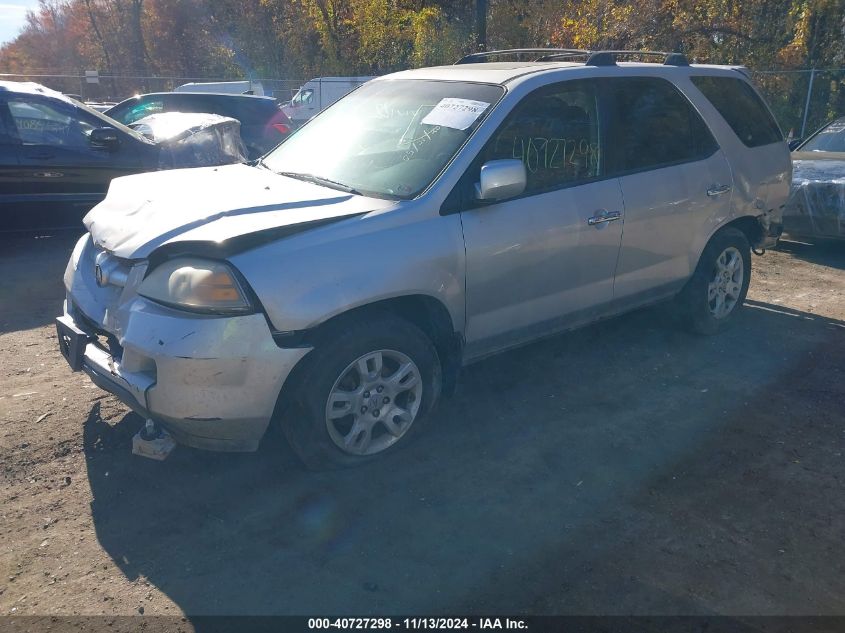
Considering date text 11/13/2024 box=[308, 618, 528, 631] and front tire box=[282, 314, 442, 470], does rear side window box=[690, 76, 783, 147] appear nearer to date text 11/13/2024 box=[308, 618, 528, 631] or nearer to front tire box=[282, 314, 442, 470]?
front tire box=[282, 314, 442, 470]

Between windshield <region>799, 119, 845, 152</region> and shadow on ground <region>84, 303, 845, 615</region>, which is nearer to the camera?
shadow on ground <region>84, 303, 845, 615</region>

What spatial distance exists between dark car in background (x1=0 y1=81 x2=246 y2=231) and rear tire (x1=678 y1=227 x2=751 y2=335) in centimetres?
593

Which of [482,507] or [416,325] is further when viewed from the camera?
[416,325]

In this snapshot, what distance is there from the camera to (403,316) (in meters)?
3.91

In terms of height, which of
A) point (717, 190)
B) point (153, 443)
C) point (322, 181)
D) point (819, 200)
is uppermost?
point (322, 181)

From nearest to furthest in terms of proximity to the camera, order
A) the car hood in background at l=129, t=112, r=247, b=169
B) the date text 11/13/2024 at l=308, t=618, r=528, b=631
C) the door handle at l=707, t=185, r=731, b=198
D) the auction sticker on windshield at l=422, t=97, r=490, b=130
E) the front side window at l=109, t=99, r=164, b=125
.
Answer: the date text 11/13/2024 at l=308, t=618, r=528, b=631 → the auction sticker on windshield at l=422, t=97, r=490, b=130 → the door handle at l=707, t=185, r=731, b=198 → the car hood in background at l=129, t=112, r=247, b=169 → the front side window at l=109, t=99, r=164, b=125

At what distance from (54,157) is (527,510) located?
6.56m

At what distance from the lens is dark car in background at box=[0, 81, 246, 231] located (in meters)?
7.59

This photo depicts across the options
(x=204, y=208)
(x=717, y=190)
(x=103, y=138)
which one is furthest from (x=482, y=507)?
(x=103, y=138)

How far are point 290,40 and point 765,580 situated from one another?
121ft

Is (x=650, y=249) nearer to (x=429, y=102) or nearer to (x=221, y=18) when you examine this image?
(x=429, y=102)

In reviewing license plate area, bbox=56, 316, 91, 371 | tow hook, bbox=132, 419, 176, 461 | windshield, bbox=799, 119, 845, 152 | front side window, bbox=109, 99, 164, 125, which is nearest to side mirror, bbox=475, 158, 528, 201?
tow hook, bbox=132, 419, 176, 461

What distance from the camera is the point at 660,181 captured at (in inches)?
195

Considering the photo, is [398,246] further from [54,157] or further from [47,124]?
[47,124]
